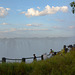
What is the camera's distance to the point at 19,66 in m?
8.08

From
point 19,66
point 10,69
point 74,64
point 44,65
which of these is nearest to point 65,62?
point 74,64

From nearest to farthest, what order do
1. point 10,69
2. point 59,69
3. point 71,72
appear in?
1. point 71,72
2. point 59,69
3. point 10,69

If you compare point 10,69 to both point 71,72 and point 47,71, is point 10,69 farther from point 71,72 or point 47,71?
point 71,72

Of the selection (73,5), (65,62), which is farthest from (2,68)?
(73,5)

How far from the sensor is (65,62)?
27.3 ft

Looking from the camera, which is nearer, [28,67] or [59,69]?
[59,69]

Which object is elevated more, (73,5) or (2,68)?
(73,5)

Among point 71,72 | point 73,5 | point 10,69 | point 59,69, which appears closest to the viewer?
point 71,72

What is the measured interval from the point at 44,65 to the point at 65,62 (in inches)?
51.5

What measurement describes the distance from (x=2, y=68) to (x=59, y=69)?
3.15 metres

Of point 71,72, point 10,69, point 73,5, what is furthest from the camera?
point 73,5

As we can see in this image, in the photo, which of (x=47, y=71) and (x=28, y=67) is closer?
(x=47, y=71)

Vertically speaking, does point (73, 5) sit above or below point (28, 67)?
above

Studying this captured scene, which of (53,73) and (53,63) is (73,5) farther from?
(53,73)
